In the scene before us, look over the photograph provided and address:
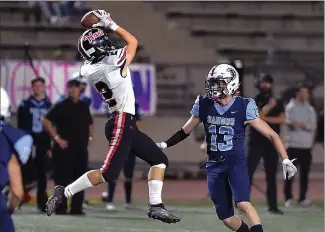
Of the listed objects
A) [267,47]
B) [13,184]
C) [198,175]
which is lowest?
[198,175]

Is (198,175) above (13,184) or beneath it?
beneath

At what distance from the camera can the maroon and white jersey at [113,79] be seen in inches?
302

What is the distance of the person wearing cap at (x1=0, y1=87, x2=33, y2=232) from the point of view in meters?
5.43

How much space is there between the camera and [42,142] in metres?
11.2

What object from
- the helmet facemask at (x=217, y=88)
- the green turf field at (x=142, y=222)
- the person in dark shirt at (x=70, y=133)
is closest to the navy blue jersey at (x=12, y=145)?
the helmet facemask at (x=217, y=88)

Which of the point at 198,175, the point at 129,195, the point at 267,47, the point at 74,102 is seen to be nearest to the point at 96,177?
the point at 74,102

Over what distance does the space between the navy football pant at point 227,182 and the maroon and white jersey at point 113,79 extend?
1.03 m

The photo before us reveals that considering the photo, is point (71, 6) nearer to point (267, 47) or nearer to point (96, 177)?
point (267, 47)

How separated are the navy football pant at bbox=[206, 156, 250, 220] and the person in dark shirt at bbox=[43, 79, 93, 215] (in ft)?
12.6

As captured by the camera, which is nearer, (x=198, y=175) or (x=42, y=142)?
(x=42, y=142)

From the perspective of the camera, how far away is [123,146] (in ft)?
24.9

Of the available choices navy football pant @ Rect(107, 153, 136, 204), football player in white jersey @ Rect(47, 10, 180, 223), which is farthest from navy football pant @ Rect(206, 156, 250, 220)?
navy football pant @ Rect(107, 153, 136, 204)

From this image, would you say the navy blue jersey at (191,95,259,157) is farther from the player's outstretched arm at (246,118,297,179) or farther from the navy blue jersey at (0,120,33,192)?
the navy blue jersey at (0,120,33,192)

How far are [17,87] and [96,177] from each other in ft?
25.1
